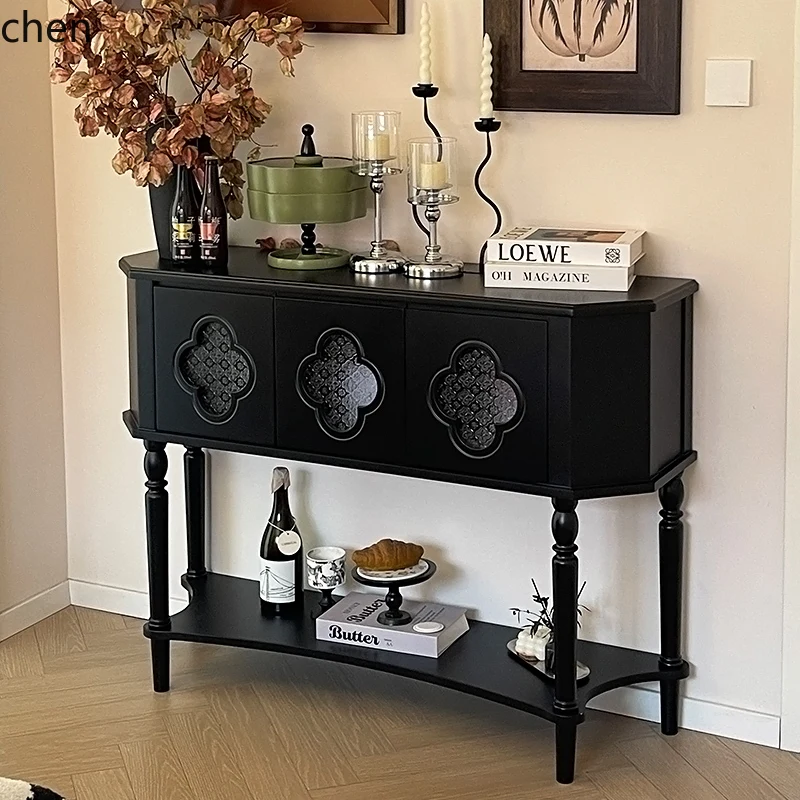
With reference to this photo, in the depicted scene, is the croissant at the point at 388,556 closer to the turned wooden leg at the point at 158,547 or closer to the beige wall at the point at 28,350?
the turned wooden leg at the point at 158,547

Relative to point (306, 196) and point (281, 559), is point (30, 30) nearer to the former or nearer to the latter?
point (306, 196)

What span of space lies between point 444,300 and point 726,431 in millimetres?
617

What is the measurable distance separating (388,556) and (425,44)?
102 cm

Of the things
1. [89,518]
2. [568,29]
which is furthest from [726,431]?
[89,518]

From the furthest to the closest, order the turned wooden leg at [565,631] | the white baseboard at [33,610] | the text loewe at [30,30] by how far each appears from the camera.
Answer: the white baseboard at [33,610], the text loewe at [30,30], the turned wooden leg at [565,631]

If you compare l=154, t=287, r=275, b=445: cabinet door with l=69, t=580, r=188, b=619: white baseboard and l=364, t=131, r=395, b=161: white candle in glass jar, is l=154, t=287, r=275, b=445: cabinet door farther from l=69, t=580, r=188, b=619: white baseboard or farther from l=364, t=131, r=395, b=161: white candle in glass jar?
l=69, t=580, r=188, b=619: white baseboard

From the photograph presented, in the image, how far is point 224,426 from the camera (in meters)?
2.71

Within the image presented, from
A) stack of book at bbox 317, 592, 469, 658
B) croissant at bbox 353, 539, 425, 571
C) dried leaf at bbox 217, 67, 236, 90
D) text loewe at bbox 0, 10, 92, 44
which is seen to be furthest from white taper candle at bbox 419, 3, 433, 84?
stack of book at bbox 317, 592, 469, 658

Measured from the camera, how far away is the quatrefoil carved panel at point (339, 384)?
8.39 ft

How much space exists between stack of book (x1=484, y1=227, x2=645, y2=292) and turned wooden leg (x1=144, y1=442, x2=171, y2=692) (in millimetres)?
832

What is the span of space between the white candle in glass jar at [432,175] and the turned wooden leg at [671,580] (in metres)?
0.72

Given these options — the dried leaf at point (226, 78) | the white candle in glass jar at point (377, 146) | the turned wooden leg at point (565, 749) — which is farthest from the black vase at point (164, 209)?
the turned wooden leg at point (565, 749)

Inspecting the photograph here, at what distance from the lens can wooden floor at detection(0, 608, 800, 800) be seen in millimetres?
2549

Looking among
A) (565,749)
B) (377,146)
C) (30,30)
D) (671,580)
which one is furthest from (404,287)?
(30,30)
